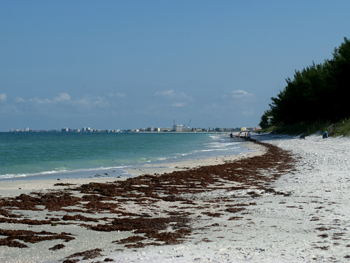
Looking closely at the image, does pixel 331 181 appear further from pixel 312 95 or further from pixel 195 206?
pixel 312 95

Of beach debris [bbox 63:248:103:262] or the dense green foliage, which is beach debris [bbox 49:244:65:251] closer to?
beach debris [bbox 63:248:103:262]

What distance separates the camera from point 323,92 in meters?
54.3

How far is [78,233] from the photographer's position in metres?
6.61

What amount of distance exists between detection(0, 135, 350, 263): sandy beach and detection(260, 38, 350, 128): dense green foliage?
39828mm

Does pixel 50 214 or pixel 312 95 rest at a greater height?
pixel 312 95

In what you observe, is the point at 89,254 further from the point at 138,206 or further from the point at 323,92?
the point at 323,92

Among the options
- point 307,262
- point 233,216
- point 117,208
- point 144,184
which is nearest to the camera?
point 307,262

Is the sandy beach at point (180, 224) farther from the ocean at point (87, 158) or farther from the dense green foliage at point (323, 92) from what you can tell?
the dense green foliage at point (323, 92)

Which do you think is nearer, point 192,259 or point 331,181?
point 192,259

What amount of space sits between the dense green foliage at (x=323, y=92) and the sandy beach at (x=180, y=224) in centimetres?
3983

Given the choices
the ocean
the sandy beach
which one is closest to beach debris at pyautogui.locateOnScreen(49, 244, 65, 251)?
the sandy beach

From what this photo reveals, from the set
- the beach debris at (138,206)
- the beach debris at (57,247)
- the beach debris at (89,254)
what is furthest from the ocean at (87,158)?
the beach debris at (89,254)

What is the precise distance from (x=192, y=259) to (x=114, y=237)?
6.22ft

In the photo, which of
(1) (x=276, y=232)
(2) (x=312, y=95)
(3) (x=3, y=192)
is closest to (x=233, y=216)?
(1) (x=276, y=232)
